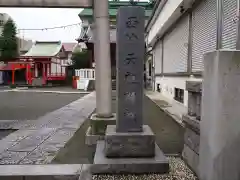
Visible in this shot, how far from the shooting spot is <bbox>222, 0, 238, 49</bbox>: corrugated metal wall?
20.9ft

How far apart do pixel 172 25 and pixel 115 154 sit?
36.9 ft

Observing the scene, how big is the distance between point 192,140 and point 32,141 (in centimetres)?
384

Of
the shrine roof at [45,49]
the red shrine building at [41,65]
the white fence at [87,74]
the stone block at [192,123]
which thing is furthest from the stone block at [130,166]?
the shrine roof at [45,49]

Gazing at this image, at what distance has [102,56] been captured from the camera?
6.46 meters

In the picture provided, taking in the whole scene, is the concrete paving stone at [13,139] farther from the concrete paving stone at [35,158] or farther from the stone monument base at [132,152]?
the stone monument base at [132,152]

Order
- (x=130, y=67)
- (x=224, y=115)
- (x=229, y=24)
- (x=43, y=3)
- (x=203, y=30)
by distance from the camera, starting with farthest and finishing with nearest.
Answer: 1. (x=203, y=30)
2. (x=43, y=3)
3. (x=229, y=24)
4. (x=130, y=67)
5. (x=224, y=115)

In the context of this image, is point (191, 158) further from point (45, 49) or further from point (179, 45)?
point (45, 49)

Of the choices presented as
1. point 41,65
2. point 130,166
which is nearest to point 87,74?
point 41,65

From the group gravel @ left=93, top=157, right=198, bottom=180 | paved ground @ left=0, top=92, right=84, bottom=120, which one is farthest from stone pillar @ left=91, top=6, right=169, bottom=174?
paved ground @ left=0, top=92, right=84, bottom=120

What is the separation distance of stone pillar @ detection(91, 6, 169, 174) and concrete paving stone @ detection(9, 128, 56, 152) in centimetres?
201

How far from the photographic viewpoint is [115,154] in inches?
167

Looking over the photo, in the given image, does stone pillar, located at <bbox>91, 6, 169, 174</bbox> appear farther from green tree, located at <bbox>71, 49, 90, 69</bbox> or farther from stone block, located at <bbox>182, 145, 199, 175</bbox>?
green tree, located at <bbox>71, 49, 90, 69</bbox>

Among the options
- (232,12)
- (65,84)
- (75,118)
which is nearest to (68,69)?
(65,84)

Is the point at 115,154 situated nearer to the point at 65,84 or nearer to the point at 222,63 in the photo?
the point at 222,63
